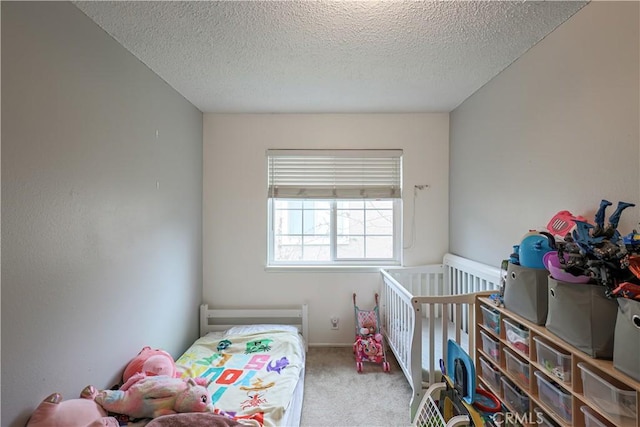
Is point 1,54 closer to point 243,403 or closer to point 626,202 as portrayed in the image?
point 243,403

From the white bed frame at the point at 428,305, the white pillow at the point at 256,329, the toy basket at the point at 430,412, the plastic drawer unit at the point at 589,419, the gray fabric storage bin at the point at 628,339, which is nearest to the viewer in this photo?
the gray fabric storage bin at the point at 628,339

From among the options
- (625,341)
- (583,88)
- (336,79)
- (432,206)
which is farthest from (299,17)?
(432,206)

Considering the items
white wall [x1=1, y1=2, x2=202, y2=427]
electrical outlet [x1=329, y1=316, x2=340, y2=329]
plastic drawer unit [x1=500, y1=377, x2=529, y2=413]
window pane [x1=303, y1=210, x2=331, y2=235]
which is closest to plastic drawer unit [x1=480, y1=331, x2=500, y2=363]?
plastic drawer unit [x1=500, y1=377, x2=529, y2=413]

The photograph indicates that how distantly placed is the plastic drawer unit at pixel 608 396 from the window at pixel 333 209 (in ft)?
6.04

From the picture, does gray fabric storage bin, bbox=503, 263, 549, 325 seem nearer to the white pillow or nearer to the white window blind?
the white window blind

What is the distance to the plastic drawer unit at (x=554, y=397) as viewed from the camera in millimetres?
1102

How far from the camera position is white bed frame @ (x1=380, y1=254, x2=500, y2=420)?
176cm

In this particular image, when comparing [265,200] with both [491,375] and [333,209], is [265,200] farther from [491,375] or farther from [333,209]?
[491,375]

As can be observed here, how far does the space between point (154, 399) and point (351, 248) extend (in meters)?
1.95

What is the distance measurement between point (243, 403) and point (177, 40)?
2.11 metres

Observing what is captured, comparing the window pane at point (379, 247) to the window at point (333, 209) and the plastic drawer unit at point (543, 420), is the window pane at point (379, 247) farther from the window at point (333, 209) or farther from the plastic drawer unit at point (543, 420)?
the plastic drawer unit at point (543, 420)

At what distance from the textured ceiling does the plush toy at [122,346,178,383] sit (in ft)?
6.06

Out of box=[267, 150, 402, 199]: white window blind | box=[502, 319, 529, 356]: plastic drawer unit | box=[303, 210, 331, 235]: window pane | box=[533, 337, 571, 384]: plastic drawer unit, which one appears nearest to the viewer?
box=[533, 337, 571, 384]: plastic drawer unit

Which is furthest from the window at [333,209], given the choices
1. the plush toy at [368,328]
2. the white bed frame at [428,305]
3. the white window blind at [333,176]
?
the plush toy at [368,328]
